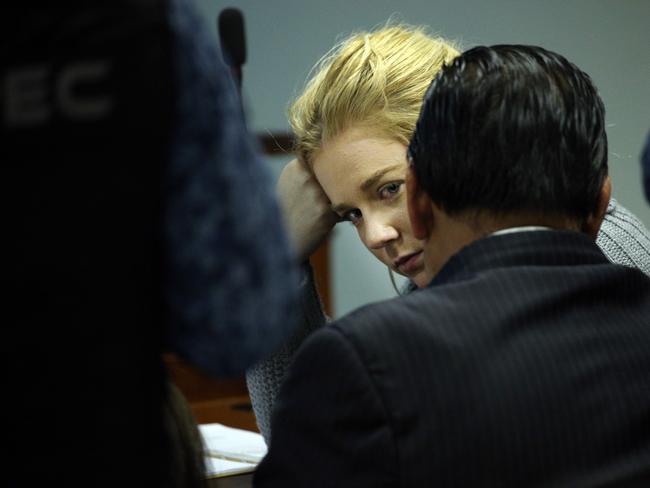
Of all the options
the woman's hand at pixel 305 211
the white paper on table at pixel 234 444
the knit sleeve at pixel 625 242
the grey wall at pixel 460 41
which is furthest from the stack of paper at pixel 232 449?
the grey wall at pixel 460 41

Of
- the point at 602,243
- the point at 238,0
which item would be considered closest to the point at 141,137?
the point at 602,243

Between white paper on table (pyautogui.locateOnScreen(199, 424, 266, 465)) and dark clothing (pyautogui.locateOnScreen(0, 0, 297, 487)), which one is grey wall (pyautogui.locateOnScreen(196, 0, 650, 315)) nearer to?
white paper on table (pyautogui.locateOnScreen(199, 424, 266, 465))

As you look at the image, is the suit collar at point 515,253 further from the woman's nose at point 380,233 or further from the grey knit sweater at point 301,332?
the grey knit sweater at point 301,332

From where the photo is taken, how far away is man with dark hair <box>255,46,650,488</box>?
37.7 inches

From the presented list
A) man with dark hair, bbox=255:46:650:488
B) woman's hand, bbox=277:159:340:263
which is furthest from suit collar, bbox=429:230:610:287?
woman's hand, bbox=277:159:340:263

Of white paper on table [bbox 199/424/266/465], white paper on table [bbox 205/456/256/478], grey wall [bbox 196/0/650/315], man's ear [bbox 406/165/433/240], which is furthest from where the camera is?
grey wall [bbox 196/0/650/315]

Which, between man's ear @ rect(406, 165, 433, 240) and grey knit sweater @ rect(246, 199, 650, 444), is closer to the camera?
man's ear @ rect(406, 165, 433, 240)

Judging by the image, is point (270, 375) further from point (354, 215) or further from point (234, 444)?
point (354, 215)

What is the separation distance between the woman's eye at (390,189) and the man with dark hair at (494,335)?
61cm

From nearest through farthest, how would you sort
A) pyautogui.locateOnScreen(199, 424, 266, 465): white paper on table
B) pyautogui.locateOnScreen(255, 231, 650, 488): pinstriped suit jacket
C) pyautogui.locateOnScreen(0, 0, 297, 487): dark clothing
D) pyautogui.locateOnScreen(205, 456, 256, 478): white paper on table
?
pyautogui.locateOnScreen(0, 0, 297, 487): dark clothing → pyautogui.locateOnScreen(255, 231, 650, 488): pinstriped suit jacket → pyautogui.locateOnScreen(205, 456, 256, 478): white paper on table → pyautogui.locateOnScreen(199, 424, 266, 465): white paper on table

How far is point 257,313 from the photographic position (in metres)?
0.66

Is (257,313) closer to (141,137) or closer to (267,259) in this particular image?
(267,259)

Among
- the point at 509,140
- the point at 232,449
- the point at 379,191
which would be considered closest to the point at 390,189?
the point at 379,191

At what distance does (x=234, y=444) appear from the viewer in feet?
6.20
